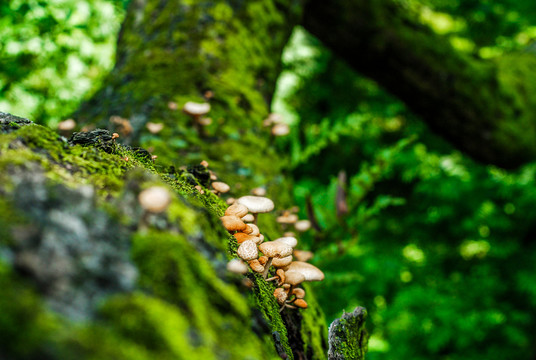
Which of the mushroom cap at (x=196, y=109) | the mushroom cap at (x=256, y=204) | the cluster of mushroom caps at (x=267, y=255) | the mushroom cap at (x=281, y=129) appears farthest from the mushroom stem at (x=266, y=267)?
the mushroom cap at (x=281, y=129)

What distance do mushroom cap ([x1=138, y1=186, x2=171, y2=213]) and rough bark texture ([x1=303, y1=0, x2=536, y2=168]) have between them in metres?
3.73

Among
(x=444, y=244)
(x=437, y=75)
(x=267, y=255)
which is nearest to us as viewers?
(x=267, y=255)

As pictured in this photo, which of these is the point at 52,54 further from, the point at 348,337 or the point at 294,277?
the point at 348,337

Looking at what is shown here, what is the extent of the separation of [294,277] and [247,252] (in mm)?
264

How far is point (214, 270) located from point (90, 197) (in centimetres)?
31

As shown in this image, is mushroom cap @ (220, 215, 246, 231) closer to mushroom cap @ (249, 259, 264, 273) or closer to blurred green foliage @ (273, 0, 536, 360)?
mushroom cap @ (249, 259, 264, 273)

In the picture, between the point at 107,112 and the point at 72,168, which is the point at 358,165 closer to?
the point at 107,112

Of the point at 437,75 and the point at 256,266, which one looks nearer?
the point at 256,266

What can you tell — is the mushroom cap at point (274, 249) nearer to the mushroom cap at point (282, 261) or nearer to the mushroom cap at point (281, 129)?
the mushroom cap at point (282, 261)

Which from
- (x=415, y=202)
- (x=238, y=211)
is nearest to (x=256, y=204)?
(x=238, y=211)

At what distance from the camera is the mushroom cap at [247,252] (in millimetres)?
1076

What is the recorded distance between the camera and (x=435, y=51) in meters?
4.02

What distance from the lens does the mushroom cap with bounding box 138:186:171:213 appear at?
0.70 m

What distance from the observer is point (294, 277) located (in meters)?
1.25
